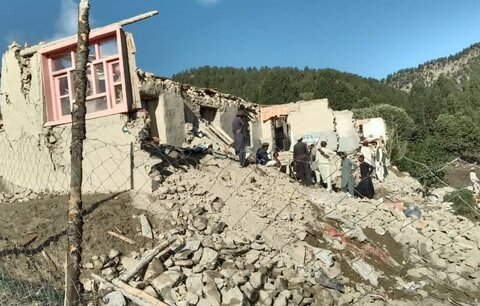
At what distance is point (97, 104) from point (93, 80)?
1.52 feet

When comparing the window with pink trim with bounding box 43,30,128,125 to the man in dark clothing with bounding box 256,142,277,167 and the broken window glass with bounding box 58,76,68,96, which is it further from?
the man in dark clothing with bounding box 256,142,277,167

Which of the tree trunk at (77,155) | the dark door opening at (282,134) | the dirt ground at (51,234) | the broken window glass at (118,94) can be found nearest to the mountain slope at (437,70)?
the dark door opening at (282,134)

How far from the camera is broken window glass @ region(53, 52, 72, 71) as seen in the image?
8.95 metres

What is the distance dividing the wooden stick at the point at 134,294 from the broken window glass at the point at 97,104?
442cm

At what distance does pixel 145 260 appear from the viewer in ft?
17.9

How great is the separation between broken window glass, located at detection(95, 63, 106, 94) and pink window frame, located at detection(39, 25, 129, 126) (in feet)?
0.19

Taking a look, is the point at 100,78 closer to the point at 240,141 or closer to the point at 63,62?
the point at 63,62

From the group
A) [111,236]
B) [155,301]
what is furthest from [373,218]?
[155,301]

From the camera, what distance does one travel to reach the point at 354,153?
18891 mm

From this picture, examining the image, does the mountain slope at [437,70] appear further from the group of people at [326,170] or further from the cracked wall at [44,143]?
the cracked wall at [44,143]

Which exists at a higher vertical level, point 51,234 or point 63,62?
point 63,62

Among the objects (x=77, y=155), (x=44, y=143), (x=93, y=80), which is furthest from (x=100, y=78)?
(x=77, y=155)

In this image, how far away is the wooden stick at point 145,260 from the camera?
5113 millimetres

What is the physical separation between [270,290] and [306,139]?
13.3m
